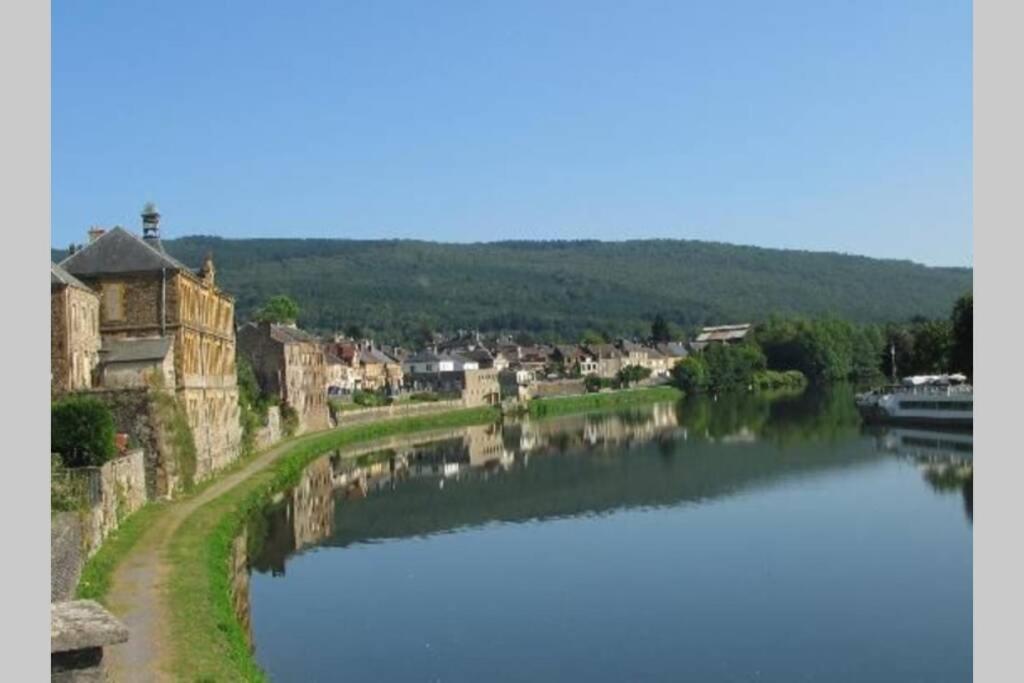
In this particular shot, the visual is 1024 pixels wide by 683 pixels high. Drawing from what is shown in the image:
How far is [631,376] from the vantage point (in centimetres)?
13962

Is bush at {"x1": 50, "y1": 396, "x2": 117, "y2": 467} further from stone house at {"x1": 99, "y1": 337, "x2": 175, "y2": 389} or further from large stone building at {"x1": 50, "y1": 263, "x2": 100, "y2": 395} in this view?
stone house at {"x1": 99, "y1": 337, "x2": 175, "y2": 389}

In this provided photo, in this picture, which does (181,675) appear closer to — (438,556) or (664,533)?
(438,556)

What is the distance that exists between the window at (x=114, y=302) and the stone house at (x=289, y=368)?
27156 millimetres

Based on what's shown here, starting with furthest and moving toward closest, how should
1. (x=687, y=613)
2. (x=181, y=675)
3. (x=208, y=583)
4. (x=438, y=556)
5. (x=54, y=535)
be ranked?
(x=438, y=556) → (x=687, y=613) → (x=208, y=583) → (x=54, y=535) → (x=181, y=675)

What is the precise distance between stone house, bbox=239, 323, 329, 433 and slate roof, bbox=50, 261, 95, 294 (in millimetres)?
29099

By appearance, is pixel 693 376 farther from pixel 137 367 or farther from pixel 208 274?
pixel 137 367

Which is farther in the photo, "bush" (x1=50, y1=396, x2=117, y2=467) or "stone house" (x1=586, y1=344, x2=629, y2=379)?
"stone house" (x1=586, y1=344, x2=629, y2=379)

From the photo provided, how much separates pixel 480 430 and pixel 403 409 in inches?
245

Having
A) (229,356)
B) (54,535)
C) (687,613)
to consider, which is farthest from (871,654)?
(229,356)

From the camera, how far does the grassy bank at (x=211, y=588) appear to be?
17031 millimetres

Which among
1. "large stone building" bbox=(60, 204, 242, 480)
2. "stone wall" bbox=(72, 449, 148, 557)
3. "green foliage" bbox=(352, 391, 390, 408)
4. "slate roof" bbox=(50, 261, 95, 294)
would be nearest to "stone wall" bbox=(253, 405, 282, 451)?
"large stone building" bbox=(60, 204, 242, 480)

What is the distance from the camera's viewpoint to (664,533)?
34812 mm

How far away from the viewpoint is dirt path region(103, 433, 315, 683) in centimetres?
1617

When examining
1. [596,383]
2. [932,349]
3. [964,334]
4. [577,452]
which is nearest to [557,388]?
[596,383]
